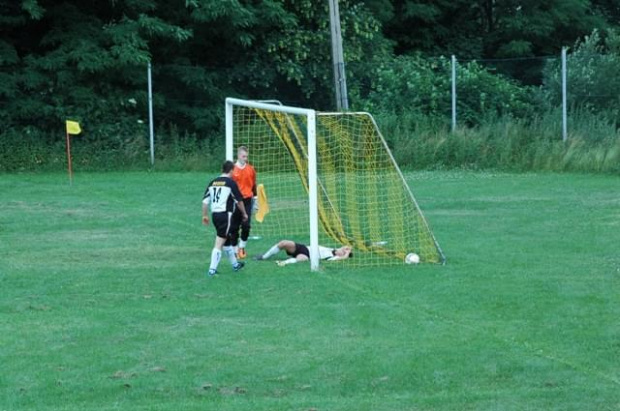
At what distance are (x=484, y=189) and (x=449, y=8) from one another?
23.4 m

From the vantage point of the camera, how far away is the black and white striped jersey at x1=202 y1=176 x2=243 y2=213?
15445 millimetres

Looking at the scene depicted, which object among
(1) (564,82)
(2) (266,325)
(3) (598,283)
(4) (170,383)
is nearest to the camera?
(4) (170,383)

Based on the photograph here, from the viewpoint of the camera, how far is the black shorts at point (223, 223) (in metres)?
15.3

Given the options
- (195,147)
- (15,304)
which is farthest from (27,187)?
(15,304)

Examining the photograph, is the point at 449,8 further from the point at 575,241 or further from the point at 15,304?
the point at 15,304

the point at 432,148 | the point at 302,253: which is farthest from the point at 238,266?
the point at 432,148

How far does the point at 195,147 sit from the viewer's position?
3475 cm

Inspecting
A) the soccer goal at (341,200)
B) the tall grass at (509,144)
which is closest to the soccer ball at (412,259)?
the soccer goal at (341,200)

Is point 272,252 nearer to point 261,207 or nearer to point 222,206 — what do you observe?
point 222,206

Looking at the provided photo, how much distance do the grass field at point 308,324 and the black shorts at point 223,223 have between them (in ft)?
1.99

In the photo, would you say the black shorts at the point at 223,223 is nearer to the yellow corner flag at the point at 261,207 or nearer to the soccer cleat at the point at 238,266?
the soccer cleat at the point at 238,266

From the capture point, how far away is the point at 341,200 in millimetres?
21641

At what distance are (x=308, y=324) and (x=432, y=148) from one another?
20886 millimetres

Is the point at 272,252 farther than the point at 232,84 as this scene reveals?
No
